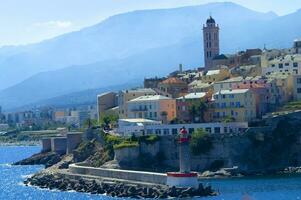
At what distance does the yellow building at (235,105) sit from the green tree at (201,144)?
4.29 m

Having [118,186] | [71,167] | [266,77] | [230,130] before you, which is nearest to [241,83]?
[266,77]

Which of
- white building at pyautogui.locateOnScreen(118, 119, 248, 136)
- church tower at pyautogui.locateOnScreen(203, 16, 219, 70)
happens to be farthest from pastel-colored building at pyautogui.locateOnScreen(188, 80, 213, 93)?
church tower at pyautogui.locateOnScreen(203, 16, 219, 70)

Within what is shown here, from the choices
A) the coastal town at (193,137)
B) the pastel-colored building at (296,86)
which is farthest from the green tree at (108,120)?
the pastel-colored building at (296,86)

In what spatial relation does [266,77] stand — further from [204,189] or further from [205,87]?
[204,189]

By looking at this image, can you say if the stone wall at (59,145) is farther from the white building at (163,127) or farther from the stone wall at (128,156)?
the stone wall at (128,156)

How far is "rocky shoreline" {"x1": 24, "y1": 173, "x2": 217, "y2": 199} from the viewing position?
5106 cm

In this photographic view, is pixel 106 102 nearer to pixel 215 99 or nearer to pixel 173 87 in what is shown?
pixel 173 87

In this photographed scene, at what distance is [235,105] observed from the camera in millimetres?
68812

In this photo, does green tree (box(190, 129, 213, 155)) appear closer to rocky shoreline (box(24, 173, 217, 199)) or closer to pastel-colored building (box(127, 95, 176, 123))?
rocky shoreline (box(24, 173, 217, 199))

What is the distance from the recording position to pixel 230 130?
66.1 meters

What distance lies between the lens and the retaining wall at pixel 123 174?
182ft

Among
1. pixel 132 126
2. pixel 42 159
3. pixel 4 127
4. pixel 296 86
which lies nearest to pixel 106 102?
pixel 42 159

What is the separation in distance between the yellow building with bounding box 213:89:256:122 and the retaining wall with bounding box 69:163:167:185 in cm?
1068

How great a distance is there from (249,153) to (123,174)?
972 centimetres
